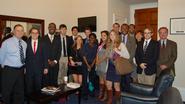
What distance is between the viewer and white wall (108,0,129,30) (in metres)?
6.27

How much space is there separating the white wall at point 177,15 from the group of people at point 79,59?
70cm

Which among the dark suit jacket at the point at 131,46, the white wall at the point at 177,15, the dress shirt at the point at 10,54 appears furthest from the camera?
the white wall at the point at 177,15

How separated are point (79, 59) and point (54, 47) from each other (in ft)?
2.05

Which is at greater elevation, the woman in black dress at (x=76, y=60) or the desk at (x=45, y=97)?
the woman in black dress at (x=76, y=60)

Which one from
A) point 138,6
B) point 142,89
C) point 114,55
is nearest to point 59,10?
point 138,6

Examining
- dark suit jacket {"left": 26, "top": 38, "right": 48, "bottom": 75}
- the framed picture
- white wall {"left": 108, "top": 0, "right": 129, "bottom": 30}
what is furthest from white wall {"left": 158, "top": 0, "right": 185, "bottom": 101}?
dark suit jacket {"left": 26, "top": 38, "right": 48, "bottom": 75}

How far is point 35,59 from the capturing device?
3990 mm

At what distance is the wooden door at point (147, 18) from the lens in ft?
22.2

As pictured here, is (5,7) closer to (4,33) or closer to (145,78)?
(4,33)

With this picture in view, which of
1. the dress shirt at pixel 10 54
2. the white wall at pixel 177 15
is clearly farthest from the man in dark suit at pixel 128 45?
the dress shirt at pixel 10 54

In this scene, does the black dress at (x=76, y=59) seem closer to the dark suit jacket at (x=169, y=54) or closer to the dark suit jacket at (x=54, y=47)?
the dark suit jacket at (x=54, y=47)

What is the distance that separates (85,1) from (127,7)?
148 cm

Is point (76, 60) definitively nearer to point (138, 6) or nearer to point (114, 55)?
point (114, 55)

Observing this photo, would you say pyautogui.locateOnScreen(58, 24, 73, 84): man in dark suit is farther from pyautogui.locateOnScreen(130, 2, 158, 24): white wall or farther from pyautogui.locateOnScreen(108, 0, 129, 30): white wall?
pyautogui.locateOnScreen(130, 2, 158, 24): white wall
